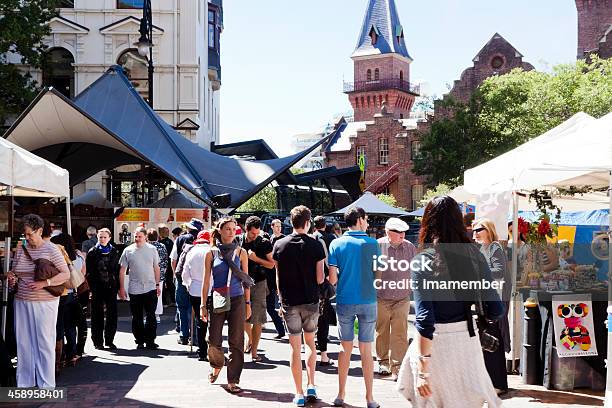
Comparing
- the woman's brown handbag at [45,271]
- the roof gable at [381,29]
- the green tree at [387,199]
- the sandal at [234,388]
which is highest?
the roof gable at [381,29]

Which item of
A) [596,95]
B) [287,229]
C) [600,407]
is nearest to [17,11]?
[287,229]

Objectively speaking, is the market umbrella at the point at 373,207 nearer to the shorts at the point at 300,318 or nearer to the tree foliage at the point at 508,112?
the tree foliage at the point at 508,112

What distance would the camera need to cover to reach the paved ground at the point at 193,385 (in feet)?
26.3

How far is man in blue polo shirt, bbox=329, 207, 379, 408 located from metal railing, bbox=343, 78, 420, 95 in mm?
75548

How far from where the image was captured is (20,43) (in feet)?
105

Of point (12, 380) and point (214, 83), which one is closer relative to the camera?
point (12, 380)

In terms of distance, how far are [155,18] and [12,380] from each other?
30.8 metres

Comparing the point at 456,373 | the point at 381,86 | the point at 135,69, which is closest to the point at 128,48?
the point at 135,69

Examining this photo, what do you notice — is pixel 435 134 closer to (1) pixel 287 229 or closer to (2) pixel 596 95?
(2) pixel 596 95

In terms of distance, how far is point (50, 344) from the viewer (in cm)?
819

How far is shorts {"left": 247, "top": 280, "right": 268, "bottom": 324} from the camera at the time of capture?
1067 centimetres

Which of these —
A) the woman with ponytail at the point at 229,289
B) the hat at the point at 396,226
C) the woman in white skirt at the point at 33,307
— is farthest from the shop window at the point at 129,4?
the woman in white skirt at the point at 33,307

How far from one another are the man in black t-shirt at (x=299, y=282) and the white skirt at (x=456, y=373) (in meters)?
3.01

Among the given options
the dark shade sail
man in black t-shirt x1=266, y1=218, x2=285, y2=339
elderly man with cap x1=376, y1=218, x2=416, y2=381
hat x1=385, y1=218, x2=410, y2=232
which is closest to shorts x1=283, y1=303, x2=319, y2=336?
hat x1=385, y1=218, x2=410, y2=232
